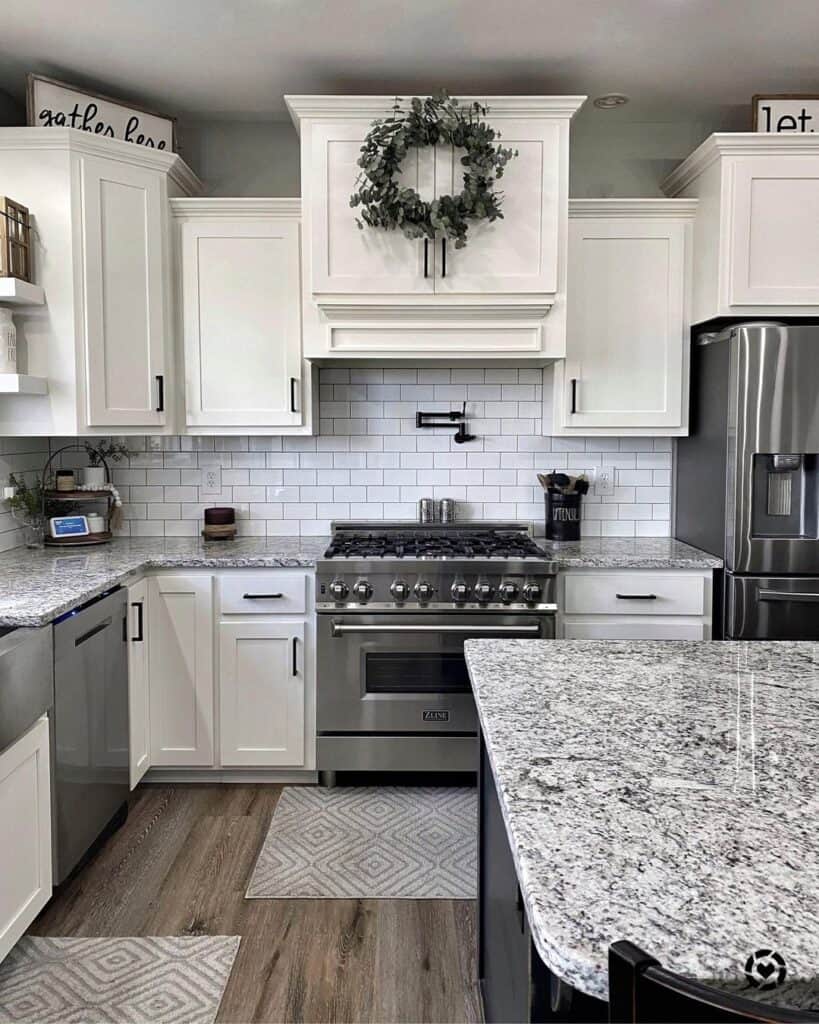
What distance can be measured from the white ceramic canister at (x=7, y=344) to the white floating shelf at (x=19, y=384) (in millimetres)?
51

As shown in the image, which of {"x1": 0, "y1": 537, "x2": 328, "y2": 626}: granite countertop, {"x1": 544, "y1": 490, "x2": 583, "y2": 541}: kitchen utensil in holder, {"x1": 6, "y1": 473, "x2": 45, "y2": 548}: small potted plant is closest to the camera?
{"x1": 0, "y1": 537, "x2": 328, "y2": 626}: granite countertop

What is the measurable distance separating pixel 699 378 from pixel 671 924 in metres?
2.96

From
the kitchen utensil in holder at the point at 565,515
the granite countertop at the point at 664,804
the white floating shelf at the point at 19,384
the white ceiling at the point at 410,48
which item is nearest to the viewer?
the granite countertop at the point at 664,804

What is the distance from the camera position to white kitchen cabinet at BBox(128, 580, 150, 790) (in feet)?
10.1

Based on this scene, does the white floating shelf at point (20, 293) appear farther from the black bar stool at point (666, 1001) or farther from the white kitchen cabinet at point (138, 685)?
the black bar stool at point (666, 1001)

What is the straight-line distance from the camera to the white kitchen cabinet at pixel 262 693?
3.27m

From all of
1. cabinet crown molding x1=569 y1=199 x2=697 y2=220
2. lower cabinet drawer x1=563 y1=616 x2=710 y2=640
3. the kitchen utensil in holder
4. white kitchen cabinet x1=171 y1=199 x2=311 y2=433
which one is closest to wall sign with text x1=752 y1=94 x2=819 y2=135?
cabinet crown molding x1=569 y1=199 x2=697 y2=220

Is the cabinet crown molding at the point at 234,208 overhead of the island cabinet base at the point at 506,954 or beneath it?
overhead

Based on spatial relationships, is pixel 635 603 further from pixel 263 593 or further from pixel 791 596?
pixel 263 593

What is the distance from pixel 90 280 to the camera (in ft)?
10.3

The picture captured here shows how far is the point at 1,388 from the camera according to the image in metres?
2.86

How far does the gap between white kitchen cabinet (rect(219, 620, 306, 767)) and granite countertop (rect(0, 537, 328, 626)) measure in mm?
268

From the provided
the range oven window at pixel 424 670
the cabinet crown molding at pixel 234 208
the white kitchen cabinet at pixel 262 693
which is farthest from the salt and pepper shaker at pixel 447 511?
the cabinet crown molding at pixel 234 208

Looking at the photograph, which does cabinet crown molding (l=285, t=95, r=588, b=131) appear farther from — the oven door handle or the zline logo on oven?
the zline logo on oven
